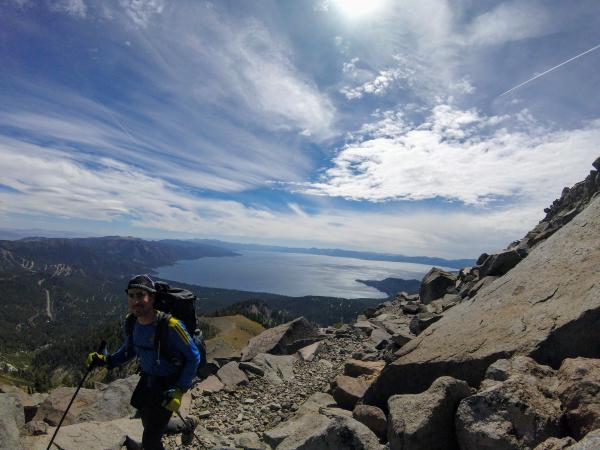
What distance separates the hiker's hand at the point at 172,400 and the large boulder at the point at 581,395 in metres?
6.48

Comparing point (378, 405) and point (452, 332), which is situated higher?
point (452, 332)

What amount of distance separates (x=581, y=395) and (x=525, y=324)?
263 cm

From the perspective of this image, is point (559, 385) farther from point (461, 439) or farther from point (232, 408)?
point (232, 408)

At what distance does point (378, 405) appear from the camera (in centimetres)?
864

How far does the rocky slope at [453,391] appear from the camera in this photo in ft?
17.0

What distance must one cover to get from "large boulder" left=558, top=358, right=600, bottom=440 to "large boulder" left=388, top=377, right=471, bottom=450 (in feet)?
4.81

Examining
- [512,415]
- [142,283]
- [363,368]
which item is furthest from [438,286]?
[142,283]

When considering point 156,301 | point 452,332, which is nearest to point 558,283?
point 452,332

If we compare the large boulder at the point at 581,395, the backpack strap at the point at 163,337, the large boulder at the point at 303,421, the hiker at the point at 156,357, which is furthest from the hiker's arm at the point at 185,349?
the large boulder at the point at 581,395

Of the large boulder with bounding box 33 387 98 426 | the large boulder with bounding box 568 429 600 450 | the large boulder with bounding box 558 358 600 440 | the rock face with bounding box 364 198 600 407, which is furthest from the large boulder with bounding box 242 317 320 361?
the large boulder with bounding box 568 429 600 450

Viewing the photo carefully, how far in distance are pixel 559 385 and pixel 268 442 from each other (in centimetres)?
658

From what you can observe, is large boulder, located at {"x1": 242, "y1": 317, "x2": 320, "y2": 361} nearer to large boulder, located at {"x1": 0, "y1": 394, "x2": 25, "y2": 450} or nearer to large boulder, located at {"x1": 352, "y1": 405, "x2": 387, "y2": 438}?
large boulder, located at {"x1": 0, "y1": 394, "x2": 25, "y2": 450}

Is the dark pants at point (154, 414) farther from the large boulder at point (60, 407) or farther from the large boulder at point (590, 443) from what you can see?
the large boulder at point (60, 407)

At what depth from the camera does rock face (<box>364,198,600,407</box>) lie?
6.68 m
